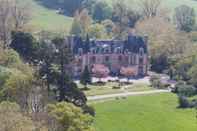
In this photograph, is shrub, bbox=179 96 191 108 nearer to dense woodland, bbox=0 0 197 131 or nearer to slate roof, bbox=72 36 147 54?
dense woodland, bbox=0 0 197 131

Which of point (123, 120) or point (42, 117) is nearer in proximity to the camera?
point (42, 117)

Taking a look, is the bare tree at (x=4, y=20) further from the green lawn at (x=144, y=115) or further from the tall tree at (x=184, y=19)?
the tall tree at (x=184, y=19)

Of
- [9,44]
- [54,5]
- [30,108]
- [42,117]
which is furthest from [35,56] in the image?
[54,5]

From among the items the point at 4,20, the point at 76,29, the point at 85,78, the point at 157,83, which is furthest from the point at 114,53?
the point at 4,20

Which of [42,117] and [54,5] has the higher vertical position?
[54,5]

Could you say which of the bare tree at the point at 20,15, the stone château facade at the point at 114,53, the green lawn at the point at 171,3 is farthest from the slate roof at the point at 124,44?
the green lawn at the point at 171,3

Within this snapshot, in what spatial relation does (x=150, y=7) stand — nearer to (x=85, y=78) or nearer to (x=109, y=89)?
(x=85, y=78)

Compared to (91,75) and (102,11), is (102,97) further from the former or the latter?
(102,11)

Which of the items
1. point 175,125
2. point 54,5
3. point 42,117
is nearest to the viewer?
point 42,117

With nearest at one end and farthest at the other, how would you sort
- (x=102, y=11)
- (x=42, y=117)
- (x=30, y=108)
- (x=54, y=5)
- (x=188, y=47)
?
(x=42, y=117), (x=30, y=108), (x=188, y=47), (x=102, y=11), (x=54, y=5)
